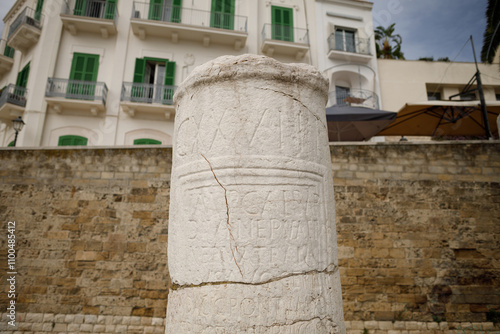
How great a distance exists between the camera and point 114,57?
1077 cm

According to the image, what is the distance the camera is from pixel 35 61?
34.2ft

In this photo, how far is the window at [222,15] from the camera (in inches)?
459

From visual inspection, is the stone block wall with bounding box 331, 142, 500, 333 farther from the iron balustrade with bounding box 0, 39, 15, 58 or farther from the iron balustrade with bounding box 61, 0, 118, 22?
the iron balustrade with bounding box 0, 39, 15, 58

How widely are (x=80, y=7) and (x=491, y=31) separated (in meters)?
13.6

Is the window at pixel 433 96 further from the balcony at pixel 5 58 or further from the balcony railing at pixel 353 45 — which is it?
the balcony at pixel 5 58

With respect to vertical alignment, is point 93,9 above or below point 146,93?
above

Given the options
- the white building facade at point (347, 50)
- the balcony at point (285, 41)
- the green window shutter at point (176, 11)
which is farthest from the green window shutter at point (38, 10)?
the white building facade at point (347, 50)

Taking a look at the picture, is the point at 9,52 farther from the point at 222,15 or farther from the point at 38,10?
the point at 222,15

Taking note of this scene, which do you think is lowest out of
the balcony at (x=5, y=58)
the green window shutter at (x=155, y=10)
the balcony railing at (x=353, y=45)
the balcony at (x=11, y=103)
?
the balcony at (x=11, y=103)

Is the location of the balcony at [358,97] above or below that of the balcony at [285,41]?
below

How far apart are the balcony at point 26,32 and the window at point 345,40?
11.2 metres

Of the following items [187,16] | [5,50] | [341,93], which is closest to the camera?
[187,16]

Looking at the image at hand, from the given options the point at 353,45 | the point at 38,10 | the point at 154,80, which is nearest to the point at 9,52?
the point at 38,10

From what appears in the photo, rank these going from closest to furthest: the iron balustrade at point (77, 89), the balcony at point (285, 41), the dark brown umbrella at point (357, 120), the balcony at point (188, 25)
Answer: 1. the dark brown umbrella at point (357, 120)
2. the iron balustrade at point (77, 89)
3. the balcony at point (188, 25)
4. the balcony at point (285, 41)
